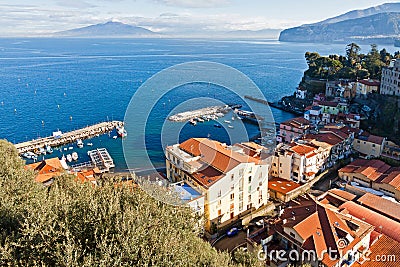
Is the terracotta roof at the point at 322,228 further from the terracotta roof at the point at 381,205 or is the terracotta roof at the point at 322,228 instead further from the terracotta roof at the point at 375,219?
the terracotta roof at the point at 381,205

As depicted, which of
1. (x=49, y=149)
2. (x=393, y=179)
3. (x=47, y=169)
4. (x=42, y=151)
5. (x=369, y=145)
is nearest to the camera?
(x=393, y=179)

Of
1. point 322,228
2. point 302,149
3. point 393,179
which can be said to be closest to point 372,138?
point 393,179

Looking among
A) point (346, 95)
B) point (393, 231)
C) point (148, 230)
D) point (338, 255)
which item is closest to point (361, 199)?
point (393, 231)

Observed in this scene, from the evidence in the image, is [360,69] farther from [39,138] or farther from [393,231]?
[39,138]

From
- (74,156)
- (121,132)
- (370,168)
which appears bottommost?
(74,156)

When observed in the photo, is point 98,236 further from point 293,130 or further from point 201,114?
point 201,114

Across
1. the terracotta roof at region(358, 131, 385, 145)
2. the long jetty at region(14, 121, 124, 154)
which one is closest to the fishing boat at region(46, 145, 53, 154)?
the long jetty at region(14, 121, 124, 154)

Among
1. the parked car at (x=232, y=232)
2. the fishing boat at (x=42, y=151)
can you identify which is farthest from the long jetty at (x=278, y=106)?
the parked car at (x=232, y=232)

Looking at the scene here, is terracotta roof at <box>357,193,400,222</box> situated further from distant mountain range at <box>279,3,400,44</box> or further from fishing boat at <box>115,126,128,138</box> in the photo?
distant mountain range at <box>279,3,400,44</box>
